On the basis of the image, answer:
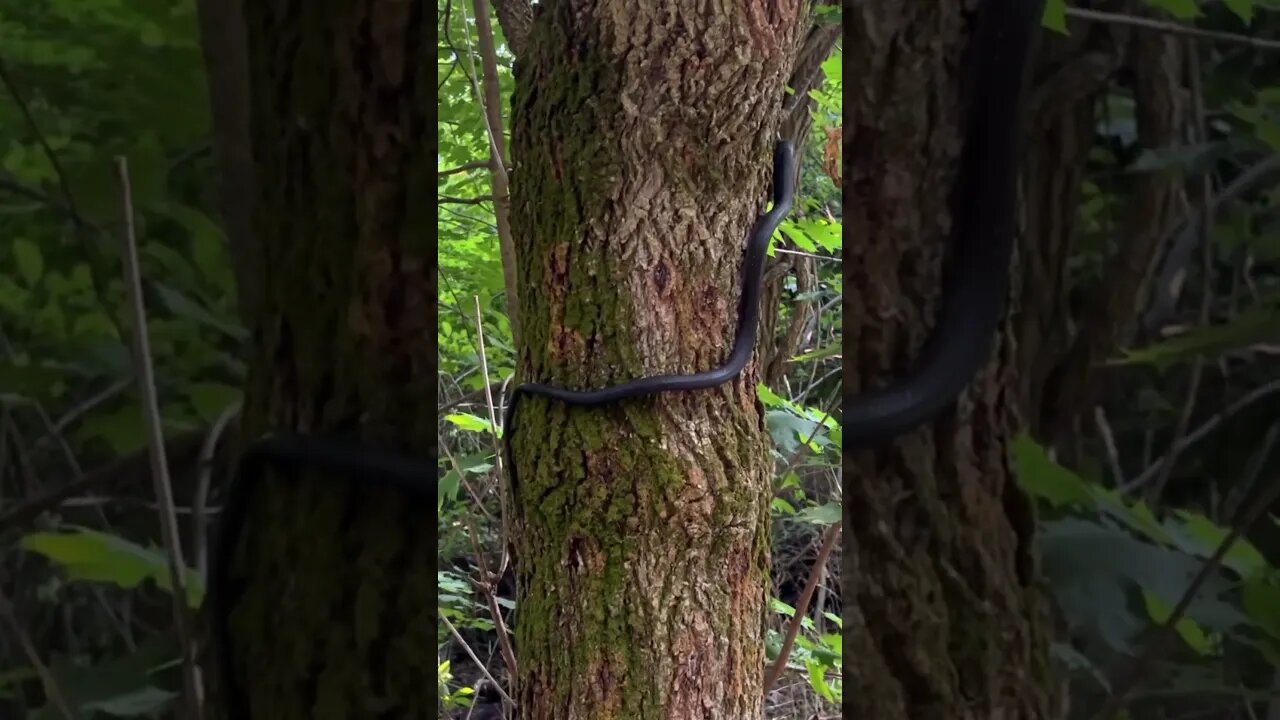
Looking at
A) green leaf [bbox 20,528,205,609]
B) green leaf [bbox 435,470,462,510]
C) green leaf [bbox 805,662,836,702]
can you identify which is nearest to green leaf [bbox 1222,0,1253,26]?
green leaf [bbox 20,528,205,609]

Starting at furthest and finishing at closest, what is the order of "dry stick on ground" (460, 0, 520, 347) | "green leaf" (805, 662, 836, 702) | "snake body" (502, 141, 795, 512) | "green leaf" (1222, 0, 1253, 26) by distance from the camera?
"dry stick on ground" (460, 0, 520, 347), "green leaf" (805, 662, 836, 702), "snake body" (502, 141, 795, 512), "green leaf" (1222, 0, 1253, 26)

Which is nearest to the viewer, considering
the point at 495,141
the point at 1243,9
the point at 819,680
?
the point at 1243,9

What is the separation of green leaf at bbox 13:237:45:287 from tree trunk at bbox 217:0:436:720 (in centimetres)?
7

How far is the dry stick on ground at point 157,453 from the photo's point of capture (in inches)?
12.6

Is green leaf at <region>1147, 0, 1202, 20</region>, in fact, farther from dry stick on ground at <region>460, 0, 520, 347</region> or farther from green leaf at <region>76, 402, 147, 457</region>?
dry stick on ground at <region>460, 0, 520, 347</region>

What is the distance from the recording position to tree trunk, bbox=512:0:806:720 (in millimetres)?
636

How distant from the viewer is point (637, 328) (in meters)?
0.64

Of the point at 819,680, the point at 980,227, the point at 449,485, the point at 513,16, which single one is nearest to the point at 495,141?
the point at 513,16

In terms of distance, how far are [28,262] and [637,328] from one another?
1.24 feet

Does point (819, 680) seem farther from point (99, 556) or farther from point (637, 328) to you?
point (99, 556)

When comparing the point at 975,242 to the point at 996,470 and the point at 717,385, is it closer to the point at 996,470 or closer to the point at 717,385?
the point at 996,470

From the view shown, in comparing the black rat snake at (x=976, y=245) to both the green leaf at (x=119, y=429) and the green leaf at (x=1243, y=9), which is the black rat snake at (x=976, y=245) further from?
the green leaf at (x=119, y=429)

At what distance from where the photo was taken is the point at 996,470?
28cm

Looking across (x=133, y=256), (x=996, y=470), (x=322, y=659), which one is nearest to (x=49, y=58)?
(x=133, y=256)
